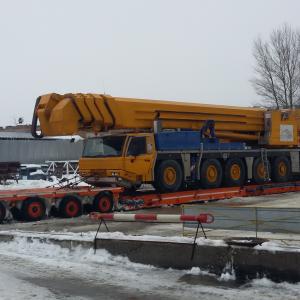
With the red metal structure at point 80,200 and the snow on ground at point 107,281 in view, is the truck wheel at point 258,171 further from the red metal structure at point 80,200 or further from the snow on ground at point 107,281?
the snow on ground at point 107,281

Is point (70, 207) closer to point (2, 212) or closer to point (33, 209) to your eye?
point (33, 209)

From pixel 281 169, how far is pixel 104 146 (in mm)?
8136

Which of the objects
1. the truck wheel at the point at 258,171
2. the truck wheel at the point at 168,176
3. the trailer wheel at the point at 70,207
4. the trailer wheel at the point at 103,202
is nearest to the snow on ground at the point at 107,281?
the trailer wheel at the point at 70,207

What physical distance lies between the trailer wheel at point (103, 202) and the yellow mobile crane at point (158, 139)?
728 millimetres

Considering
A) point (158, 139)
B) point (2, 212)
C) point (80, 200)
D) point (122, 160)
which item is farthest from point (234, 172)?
point (2, 212)

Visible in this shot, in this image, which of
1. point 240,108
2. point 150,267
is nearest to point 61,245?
point 150,267

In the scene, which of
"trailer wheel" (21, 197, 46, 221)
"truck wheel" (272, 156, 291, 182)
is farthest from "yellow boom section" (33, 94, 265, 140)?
"truck wheel" (272, 156, 291, 182)

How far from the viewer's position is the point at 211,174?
19.5 m

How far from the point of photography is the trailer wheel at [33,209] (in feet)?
49.0

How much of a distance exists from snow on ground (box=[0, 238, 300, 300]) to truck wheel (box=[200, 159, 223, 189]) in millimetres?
9513

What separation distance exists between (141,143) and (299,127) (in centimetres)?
866

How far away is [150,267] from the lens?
30.1 feet

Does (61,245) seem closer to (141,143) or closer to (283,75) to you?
(141,143)

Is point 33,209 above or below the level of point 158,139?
below
